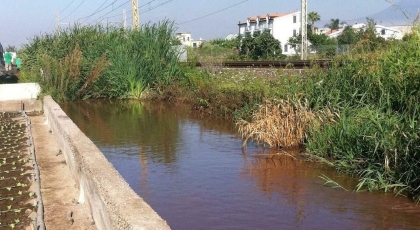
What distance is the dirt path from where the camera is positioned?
5.70 m

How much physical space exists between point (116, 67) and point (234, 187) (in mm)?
13455

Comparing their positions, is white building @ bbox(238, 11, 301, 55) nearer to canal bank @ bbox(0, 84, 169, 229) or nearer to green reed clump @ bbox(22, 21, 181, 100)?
green reed clump @ bbox(22, 21, 181, 100)

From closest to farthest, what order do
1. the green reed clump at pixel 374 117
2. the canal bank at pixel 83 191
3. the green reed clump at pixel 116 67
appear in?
the canal bank at pixel 83 191, the green reed clump at pixel 374 117, the green reed clump at pixel 116 67

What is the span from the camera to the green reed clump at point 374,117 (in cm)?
717

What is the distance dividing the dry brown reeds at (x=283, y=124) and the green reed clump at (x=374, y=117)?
0.31 metres

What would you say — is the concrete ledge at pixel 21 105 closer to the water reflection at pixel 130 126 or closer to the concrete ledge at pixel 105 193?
the water reflection at pixel 130 126

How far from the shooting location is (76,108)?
1819 centimetres

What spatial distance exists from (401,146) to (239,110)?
21.2 ft

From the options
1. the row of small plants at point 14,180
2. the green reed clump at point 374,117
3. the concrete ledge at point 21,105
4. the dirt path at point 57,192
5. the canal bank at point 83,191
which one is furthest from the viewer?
the concrete ledge at point 21,105

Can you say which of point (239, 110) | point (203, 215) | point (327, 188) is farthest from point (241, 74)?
point (203, 215)

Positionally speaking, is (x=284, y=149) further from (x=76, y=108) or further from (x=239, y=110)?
(x=76, y=108)

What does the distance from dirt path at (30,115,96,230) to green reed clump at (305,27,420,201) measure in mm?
3908

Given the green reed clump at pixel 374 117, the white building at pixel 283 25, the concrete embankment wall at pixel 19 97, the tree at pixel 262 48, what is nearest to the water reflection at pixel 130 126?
the concrete embankment wall at pixel 19 97

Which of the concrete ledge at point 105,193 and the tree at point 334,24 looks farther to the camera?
the tree at point 334,24
